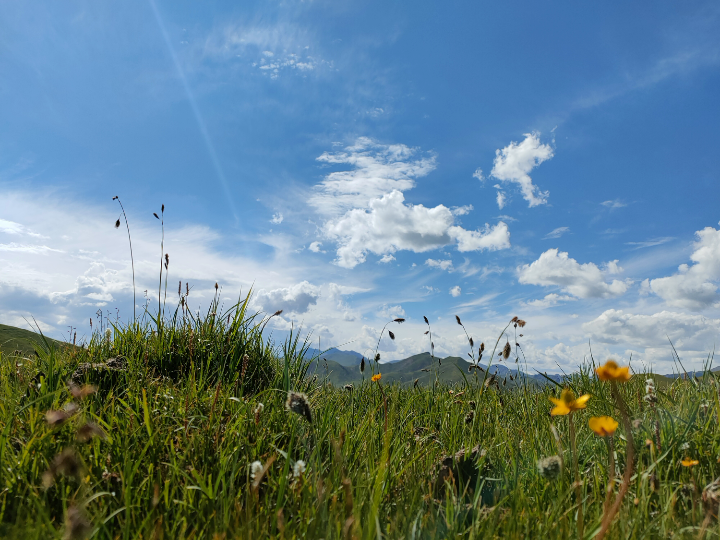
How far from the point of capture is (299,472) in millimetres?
2363

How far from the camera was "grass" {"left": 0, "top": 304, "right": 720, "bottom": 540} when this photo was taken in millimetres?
2074

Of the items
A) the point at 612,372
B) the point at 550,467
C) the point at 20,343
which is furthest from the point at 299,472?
the point at 20,343

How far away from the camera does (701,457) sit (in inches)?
113

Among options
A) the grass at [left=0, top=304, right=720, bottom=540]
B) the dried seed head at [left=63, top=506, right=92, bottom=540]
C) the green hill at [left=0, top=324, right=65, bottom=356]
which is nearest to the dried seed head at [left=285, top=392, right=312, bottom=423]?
the grass at [left=0, top=304, right=720, bottom=540]

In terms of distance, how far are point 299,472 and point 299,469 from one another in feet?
0.17

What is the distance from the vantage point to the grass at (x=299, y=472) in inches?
81.7

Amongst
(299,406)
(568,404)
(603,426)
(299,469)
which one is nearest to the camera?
(603,426)

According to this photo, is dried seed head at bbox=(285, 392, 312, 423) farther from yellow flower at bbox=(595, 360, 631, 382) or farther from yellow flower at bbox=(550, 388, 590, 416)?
yellow flower at bbox=(595, 360, 631, 382)

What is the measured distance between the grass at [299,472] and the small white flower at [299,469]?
0.06 feet

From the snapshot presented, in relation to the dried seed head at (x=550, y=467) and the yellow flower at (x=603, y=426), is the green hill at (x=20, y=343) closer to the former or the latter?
the dried seed head at (x=550, y=467)

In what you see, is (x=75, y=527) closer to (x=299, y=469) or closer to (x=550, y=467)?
(x=299, y=469)

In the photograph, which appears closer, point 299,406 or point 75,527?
point 75,527

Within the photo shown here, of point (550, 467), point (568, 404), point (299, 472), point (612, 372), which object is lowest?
point (299, 472)

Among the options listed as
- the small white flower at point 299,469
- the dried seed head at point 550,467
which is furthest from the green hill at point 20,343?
the dried seed head at point 550,467
